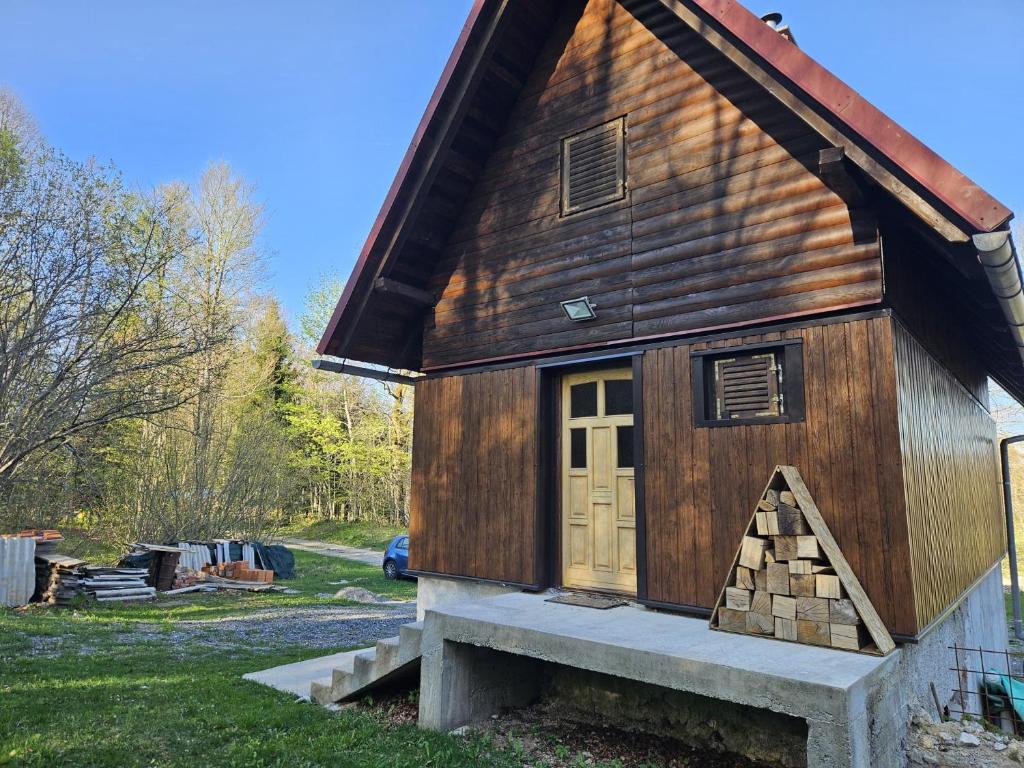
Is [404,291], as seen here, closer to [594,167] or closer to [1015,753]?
[594,167]

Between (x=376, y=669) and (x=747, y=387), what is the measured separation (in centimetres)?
400

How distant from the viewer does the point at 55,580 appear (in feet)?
40.3

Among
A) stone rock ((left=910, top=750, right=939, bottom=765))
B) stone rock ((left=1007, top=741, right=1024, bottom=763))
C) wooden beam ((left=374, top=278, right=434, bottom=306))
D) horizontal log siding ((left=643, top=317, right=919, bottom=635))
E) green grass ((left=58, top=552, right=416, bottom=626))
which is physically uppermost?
wooden beam ((left=374, top=278, right=434, bottom=306))

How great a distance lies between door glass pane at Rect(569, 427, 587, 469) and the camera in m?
7.08

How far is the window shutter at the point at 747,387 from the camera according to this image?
5.64 m

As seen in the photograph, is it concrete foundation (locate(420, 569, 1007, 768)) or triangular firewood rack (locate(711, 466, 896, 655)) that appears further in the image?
triangular firewood rack (locate(711, 466, 896, 655))

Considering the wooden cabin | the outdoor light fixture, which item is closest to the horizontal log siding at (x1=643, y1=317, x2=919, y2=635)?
the wooden cabin

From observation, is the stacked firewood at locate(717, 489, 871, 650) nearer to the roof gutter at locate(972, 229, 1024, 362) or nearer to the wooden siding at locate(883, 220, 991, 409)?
the wooden siding at locate(883, 220, 991, 409)

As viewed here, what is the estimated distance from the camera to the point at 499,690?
580cm

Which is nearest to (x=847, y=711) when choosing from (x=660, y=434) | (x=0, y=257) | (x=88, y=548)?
(x=660, y=434)

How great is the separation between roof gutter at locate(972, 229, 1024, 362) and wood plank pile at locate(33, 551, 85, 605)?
14.4 meters

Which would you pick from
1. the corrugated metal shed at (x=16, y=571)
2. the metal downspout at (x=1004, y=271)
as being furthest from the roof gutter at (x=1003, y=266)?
the corrugated metal shed at (x=16, y=571)

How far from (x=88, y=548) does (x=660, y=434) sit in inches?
691

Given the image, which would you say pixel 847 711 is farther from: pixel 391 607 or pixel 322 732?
pixel 391 607
